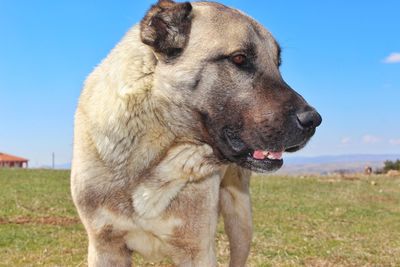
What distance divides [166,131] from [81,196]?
827 mm

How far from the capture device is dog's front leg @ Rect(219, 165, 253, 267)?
17.6 ft

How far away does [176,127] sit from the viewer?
4.11m

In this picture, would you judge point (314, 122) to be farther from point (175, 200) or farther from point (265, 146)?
point (175, 200)

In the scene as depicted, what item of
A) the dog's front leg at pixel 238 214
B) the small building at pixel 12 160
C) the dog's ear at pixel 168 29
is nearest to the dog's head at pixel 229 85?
the dog's ear at pixel 168 29

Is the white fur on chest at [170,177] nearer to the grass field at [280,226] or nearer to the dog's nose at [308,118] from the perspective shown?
the dog's nose at [308,118]

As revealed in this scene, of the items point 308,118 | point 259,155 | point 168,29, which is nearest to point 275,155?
point 259,155

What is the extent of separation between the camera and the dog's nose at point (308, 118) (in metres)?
3.81

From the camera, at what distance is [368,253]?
348 inches

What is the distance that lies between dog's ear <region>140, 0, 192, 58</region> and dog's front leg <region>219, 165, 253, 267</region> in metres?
1.67

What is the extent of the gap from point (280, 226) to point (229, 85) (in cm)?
852

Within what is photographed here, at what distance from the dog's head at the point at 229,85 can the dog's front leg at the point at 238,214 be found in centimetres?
127

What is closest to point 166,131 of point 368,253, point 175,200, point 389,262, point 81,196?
point 175,200

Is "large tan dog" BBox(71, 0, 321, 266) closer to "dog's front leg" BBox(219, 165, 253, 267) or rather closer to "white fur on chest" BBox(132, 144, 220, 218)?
"white fur on chest" BBox(132, 144, 220, 218)

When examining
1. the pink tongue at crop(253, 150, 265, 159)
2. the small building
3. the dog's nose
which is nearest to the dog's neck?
the pink tongue at crop(253, 150, 265, 159)
